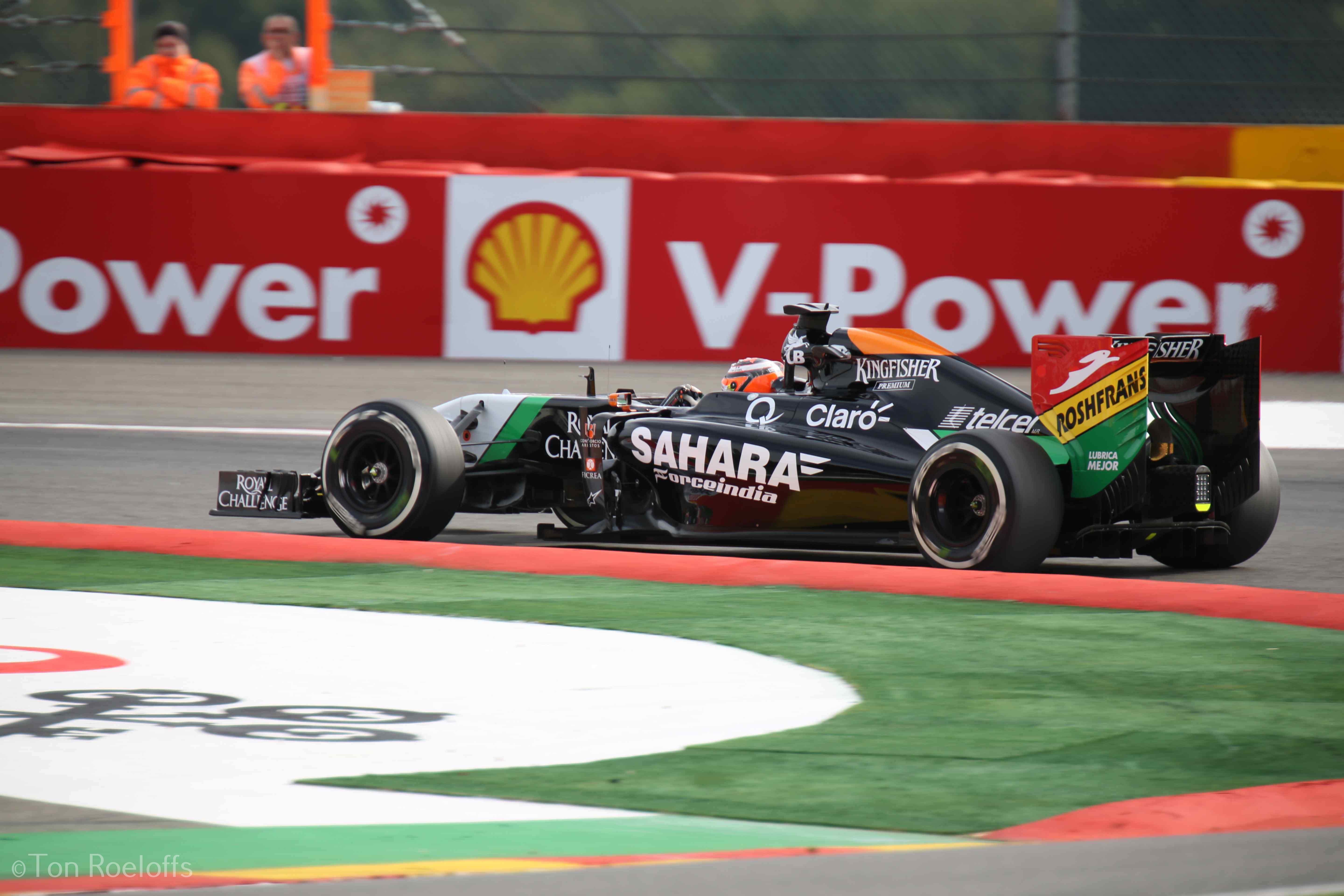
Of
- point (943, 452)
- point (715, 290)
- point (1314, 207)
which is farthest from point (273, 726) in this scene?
point (1314, 207)

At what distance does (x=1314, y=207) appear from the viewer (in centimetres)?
1520

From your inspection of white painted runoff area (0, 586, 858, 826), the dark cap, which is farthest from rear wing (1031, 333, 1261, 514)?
the dark cap

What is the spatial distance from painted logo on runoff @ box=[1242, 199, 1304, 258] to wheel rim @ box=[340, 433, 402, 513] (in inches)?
340

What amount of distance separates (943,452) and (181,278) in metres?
9.92

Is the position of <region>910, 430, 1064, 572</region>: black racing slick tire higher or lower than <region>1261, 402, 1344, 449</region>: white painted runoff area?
lower

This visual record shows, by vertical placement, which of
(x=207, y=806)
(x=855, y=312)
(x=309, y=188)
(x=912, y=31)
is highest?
(x=912, y=31)

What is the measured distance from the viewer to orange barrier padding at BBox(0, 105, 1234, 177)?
656 inches

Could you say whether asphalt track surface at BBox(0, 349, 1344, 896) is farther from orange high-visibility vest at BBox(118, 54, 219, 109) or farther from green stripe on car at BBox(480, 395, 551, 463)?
orange high-visibility vest at BBox(118, 54, 219, 109)

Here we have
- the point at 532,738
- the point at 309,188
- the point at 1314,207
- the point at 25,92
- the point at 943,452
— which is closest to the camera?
the point at 532,738

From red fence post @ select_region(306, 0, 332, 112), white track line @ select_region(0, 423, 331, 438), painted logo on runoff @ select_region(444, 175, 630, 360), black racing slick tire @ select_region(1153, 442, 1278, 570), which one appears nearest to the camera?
black racing slick tire @ select_region(1153, 442, 1278, 570)

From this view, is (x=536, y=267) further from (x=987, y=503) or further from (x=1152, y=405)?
(x=987, y=503)

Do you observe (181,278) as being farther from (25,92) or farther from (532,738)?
(532,738)

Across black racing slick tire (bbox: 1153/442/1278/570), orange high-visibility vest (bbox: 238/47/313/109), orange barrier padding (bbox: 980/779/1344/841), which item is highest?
orange high-visibility vest (bbox: 238/47/313/109)

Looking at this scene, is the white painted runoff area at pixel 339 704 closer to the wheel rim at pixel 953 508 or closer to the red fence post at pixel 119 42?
the wheel rim at pixel 953 508
